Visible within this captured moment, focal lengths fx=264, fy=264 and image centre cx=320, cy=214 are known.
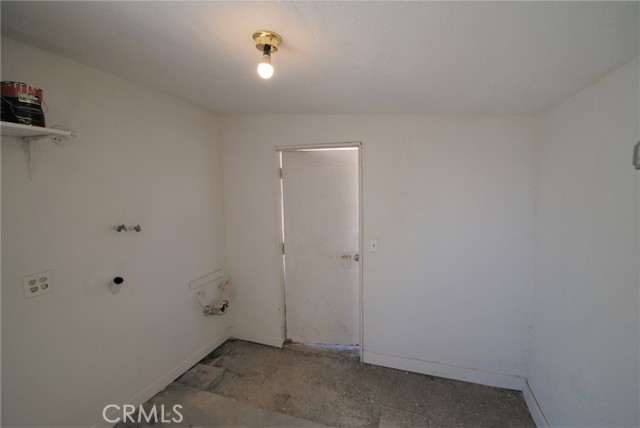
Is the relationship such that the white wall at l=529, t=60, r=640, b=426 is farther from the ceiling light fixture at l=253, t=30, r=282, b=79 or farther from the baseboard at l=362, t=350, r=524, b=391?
the ceiling light fixture at l=253, t=30, r=282, b=79

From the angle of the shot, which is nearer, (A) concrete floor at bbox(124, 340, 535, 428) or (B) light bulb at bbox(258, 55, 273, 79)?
(B) light bulb at bbox(258, 55, 273, 79)

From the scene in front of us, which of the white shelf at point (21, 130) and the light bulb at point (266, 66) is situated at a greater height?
the light bulb at point (266, 66)

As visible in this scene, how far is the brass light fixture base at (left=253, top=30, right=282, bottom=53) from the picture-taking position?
41.3 inches

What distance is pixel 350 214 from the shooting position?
2.50 m

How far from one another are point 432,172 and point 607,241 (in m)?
1.12

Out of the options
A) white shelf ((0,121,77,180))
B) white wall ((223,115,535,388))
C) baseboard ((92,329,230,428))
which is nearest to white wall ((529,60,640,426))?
white wall ((223,115,535,388))

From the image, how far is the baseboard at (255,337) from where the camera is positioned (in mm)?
2738

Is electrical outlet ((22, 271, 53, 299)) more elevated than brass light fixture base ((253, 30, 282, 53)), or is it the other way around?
brass light fixture base ((253, 30, 282, 53))

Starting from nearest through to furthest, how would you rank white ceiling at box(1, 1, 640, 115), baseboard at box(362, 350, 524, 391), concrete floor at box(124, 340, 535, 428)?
1. white ceiling at box(1, 1, 640, 115)
2. concrete floor at box(124, 340, 535, 428)
3. baseboard at box(362, 350, 524, 391)

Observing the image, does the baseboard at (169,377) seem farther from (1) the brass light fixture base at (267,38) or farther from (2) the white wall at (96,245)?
(1) the brass light fixture base at (267,38)

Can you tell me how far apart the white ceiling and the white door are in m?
0.86

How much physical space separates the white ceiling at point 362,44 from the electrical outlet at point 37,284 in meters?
1.19

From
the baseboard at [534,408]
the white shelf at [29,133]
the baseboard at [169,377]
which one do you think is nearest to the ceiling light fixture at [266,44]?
the white shelf at [29,133]

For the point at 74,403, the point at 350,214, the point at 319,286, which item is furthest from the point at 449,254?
the point at 74,403
